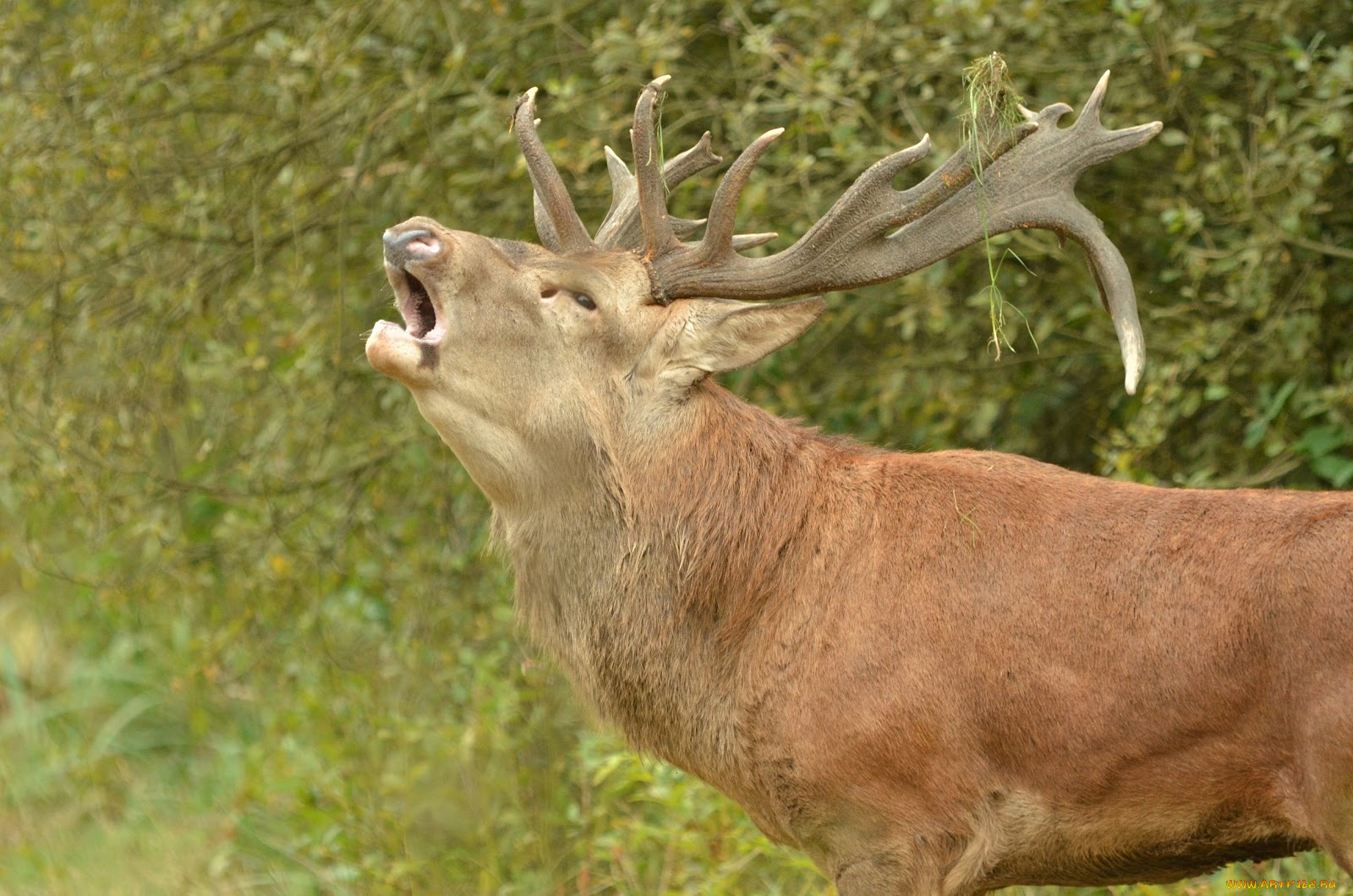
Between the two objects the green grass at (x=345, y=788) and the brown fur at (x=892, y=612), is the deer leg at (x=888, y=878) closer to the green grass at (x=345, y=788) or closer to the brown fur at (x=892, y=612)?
the brown fur at (x=892, y=612)

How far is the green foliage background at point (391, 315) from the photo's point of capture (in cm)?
521

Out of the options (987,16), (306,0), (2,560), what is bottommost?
(2,560)

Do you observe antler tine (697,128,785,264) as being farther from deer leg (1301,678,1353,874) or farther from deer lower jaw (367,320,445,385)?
deer leg (1301,678,1353,874)

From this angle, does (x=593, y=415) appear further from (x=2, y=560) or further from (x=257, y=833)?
(x=2, y=560)

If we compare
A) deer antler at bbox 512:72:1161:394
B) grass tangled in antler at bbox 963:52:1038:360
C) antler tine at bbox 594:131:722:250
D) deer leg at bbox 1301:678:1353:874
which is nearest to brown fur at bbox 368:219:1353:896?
deer leg at bbox 1301:678:1353:874

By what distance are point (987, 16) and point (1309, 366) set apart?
159 centimetres

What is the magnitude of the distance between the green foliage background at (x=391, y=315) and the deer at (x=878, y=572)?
3.81ft

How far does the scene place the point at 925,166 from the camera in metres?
5.69

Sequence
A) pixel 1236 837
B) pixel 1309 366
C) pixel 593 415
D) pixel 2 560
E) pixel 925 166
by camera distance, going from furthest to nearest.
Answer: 1. pixel 2 560
2. pixel 925 166
3. pixel 1309 366
4. pixel 593 415
5. pixel 1236 837

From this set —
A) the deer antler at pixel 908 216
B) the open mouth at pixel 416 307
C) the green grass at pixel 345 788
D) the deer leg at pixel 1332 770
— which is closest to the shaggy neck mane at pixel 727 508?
the deer antler at pixel 908 216

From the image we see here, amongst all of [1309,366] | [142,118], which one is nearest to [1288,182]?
[1309,366]

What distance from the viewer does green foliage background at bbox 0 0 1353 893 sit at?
17.1 feet

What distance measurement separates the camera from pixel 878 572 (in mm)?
3697

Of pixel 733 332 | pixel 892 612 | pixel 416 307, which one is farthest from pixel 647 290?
pixel 892 612
